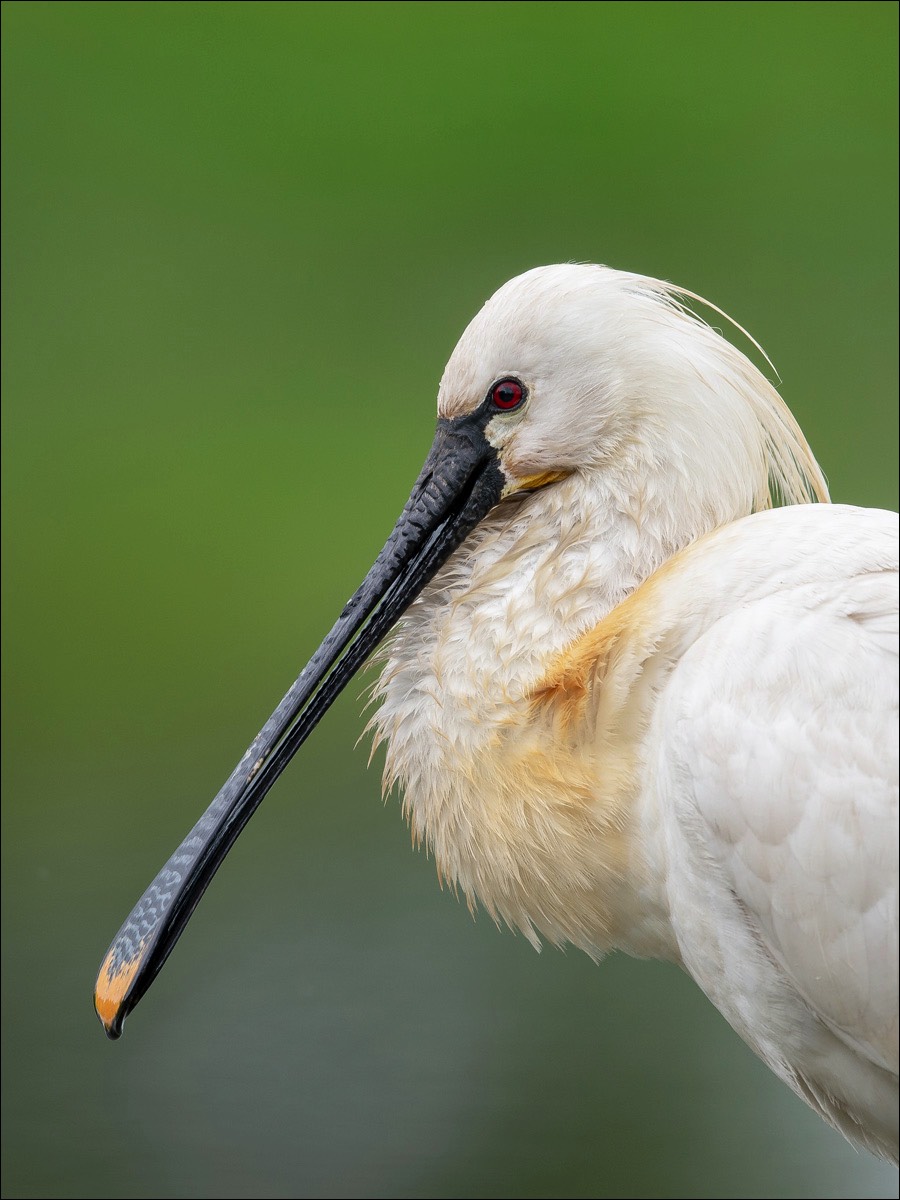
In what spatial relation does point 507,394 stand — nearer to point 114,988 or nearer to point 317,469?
point 114,988

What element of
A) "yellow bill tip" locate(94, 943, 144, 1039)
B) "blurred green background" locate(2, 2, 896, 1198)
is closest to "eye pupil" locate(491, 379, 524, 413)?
"yellow bill tip" locate(94, 943, 144, 1039)

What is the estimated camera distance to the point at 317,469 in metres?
5.73

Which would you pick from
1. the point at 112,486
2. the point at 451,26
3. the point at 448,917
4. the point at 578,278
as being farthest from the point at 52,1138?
the point at 451,26

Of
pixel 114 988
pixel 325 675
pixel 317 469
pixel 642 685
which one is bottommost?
pixel 114 988

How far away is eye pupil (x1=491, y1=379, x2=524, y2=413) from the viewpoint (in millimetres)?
2033

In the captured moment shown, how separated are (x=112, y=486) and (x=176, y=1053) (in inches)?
101

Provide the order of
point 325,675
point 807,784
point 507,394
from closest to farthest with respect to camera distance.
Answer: point 807,784, point 507,394, point 325,675

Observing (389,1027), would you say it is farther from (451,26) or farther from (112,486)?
(451,26)

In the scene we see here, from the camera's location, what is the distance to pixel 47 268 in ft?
20.6

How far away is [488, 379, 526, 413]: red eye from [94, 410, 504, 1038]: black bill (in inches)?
1.1

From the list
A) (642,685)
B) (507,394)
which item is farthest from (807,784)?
(507,394)

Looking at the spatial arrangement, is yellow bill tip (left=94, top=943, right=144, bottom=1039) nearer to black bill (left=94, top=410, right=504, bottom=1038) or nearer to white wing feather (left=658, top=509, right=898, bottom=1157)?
black bill (left=94, top=410, right=504, bottom=1038)

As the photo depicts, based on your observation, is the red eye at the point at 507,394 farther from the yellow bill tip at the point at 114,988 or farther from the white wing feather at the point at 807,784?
the yellow bill tip at the point at 114,988

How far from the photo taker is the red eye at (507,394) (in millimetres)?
2033
